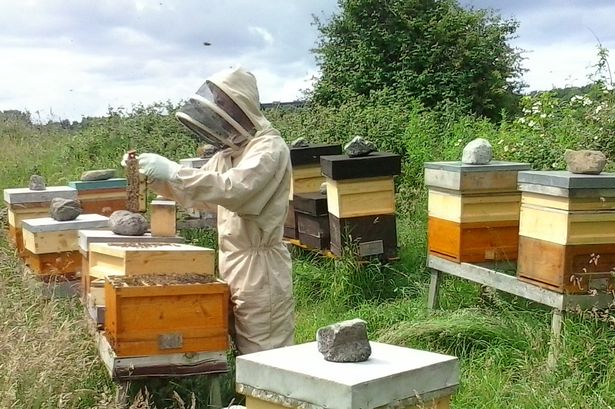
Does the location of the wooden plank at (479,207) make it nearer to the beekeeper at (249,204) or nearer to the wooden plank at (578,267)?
the wooden plank at (578,267)

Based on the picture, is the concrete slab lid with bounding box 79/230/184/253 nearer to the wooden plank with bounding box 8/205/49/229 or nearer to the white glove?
the white glove

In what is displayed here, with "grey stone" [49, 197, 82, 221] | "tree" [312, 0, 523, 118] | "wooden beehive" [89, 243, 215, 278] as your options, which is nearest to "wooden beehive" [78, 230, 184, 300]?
"wooden beehive" [89, 243, 215, 278]

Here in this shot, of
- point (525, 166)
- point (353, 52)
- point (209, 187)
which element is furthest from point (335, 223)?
point (353, 52)

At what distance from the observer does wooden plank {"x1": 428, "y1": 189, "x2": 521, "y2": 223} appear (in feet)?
16.8

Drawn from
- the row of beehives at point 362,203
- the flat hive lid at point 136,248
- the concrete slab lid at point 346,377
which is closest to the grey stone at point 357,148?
the row of beehives at point 362,203

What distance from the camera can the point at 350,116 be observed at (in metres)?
10.8

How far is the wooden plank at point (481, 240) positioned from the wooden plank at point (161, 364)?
2.13 meters

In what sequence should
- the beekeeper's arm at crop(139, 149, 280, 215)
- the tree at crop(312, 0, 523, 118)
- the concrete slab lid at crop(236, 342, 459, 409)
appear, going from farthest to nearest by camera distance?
the tree at crop(312, 0, 523, 118) → the beekeeper's arm at crop(139, 149, 280, 215) → the concrete slab lid at crop(236, 342, 459, 409)

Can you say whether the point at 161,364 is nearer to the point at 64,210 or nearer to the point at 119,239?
the point at 119,239

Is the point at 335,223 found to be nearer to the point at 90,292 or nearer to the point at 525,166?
the point at 525,166

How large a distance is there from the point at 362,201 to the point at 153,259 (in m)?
2.72

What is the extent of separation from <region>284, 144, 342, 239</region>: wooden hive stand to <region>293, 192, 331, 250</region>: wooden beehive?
0.52ft

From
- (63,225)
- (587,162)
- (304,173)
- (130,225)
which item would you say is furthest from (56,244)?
(587,162)

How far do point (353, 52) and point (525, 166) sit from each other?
12238 mm
